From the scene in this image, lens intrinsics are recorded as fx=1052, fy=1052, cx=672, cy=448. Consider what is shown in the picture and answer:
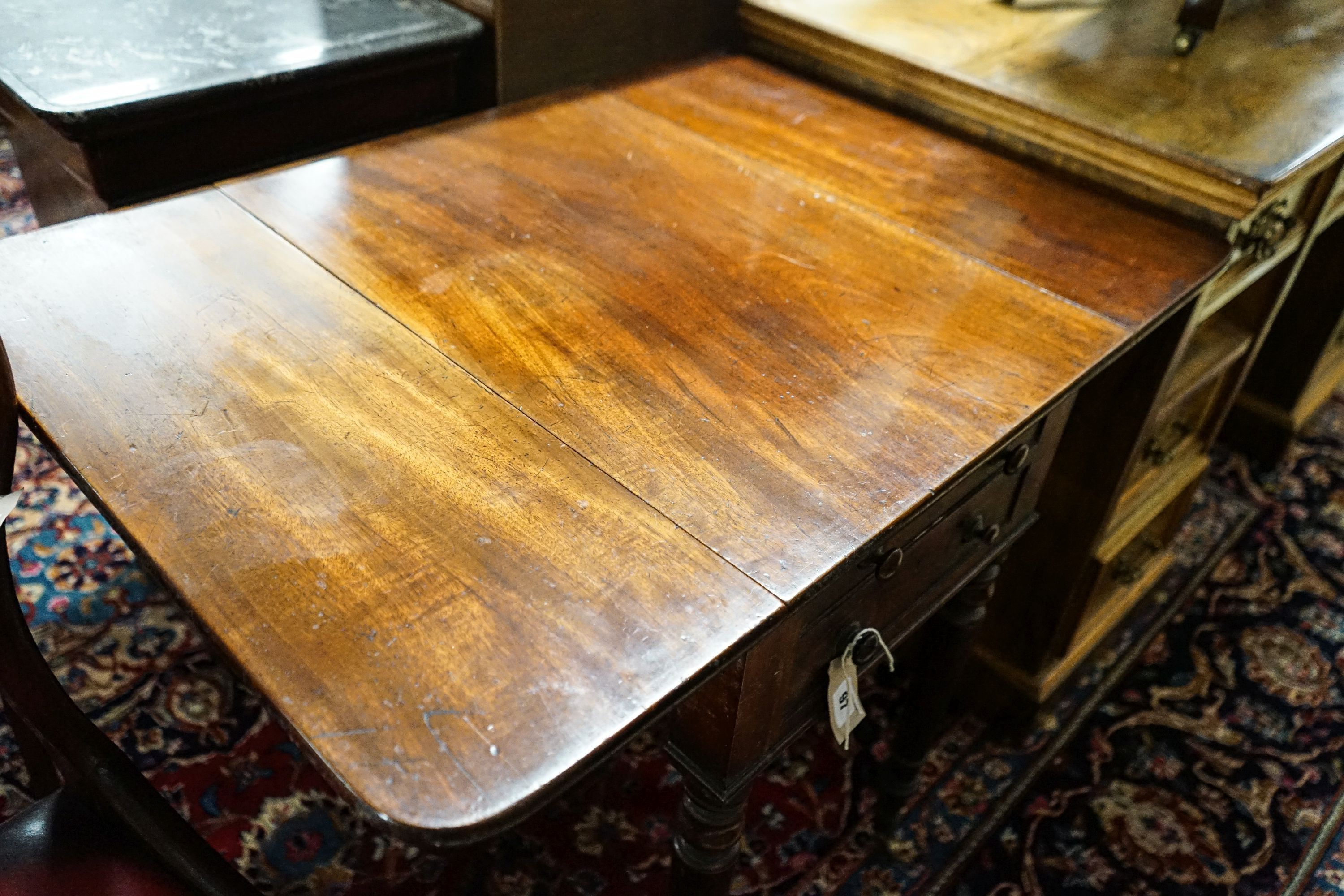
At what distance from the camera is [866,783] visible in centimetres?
159

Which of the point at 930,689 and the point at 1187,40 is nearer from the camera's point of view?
the point at 930,689

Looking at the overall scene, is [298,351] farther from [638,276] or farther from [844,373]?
[844,373]

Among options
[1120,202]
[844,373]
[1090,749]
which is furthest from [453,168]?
[1090,749]

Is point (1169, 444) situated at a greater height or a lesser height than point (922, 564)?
lesser

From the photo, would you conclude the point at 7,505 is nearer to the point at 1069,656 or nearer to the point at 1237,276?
the point at 1237,276

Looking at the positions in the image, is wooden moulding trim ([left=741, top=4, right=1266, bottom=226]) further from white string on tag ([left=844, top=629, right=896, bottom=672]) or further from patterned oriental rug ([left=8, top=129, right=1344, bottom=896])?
patterned oriental rug ([left=8, top=129, right=1344, bottom=896])

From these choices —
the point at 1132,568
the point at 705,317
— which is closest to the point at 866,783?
the point at 1132,568

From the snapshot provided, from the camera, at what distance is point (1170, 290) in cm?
110

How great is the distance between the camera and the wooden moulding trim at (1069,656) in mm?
1640

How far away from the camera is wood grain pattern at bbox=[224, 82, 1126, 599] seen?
0.83 meters

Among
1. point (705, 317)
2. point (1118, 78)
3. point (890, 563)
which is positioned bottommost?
point (890, 563)

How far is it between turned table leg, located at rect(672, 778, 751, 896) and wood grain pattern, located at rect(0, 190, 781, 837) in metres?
0.29

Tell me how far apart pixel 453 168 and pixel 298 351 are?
38 centimetres

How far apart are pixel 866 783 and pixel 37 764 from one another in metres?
1.09
